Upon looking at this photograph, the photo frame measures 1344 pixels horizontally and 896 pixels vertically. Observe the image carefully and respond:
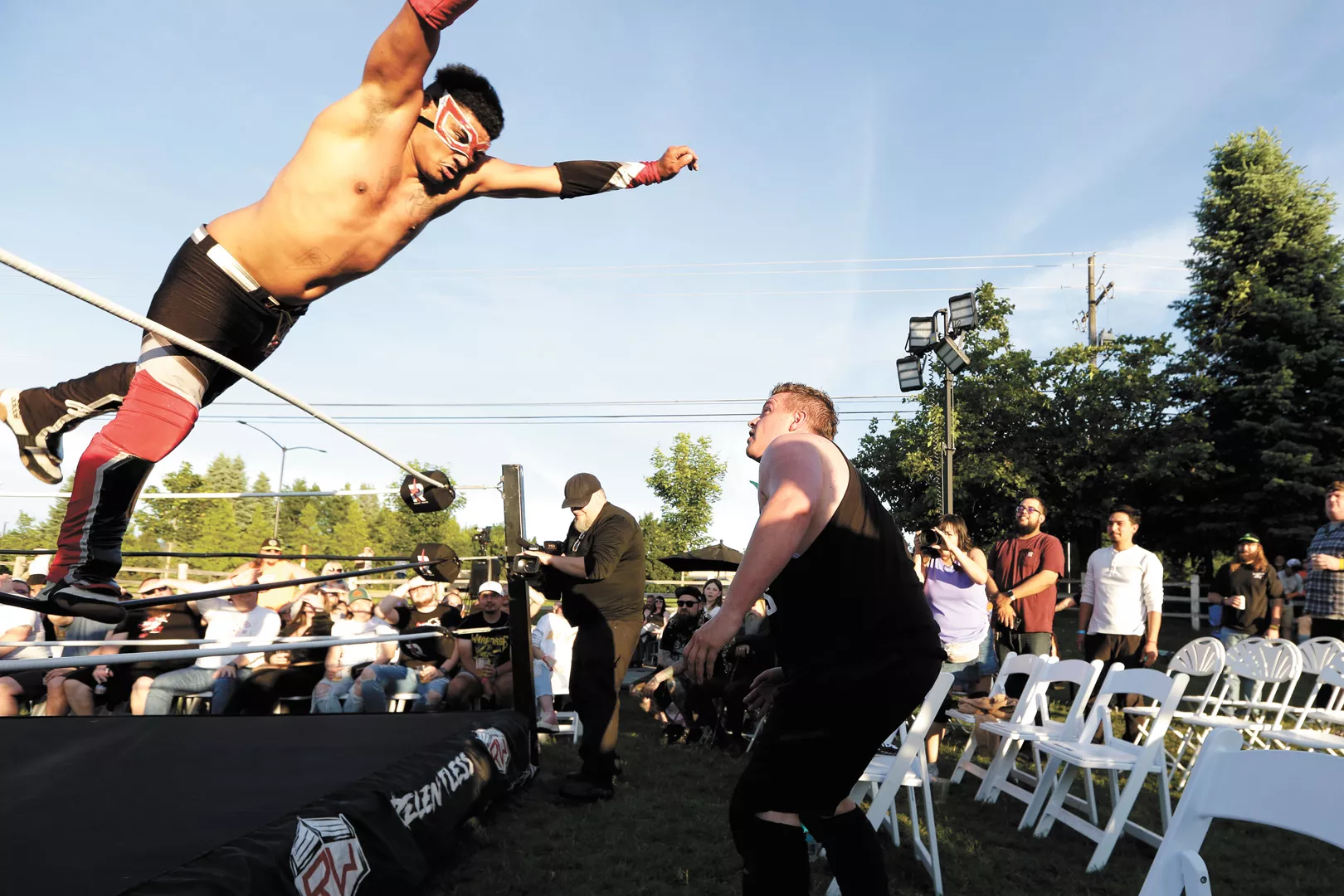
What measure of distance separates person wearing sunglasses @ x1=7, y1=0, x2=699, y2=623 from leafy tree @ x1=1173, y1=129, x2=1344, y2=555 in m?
21.1

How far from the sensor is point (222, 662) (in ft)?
18.7

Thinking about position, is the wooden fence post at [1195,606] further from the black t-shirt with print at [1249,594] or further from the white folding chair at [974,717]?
the white folding chair at [974,717]

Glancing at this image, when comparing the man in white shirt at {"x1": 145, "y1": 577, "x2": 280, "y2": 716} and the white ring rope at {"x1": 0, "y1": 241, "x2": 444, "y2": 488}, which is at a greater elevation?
the white ring rope at {"x1": 0, "y1": 241, "x2": 444, "y2": 488}

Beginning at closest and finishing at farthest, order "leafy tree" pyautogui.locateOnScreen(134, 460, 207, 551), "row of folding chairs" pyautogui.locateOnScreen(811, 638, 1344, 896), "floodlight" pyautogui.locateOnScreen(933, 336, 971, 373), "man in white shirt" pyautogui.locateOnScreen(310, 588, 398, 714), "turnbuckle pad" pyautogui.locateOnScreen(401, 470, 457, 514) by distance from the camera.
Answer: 1. "turnbuckle pad" pyautogui.locateOnScreen(401, 470, 457, 514)
2. "row of folding chairs" pyautogui.locateOnScreen(811, 638, 1344, 896)
3. "man in white shirt" pyautogui.locateOnScreen(310, 588, 398, 714)
4. "floodlight" pyautogui.locateOnScreen(933, 336, 971, 373)
5. "leafy tree" pyautogui.locateOnScreen(134, 460, 207, 551)

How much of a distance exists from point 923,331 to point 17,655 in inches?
492

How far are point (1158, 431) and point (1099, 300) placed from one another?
588 centimetres

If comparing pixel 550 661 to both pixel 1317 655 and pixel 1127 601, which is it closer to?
pixel 1127 601

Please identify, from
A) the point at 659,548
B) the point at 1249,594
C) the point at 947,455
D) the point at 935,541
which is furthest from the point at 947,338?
the point at 659,548

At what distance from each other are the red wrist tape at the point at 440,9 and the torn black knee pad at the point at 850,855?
191cm

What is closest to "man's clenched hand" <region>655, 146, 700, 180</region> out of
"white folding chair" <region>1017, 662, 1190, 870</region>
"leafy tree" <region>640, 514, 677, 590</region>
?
"white folding chair" <region>1017, 662, 1190, 870</region>

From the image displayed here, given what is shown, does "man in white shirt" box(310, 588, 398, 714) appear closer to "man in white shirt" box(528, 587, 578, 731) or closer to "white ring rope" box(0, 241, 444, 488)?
"man in white shirt" box(528, 587, 578, 731)

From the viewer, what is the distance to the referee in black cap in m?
4.23

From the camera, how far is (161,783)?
2.70m

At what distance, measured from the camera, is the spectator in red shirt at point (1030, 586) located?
528 cm
